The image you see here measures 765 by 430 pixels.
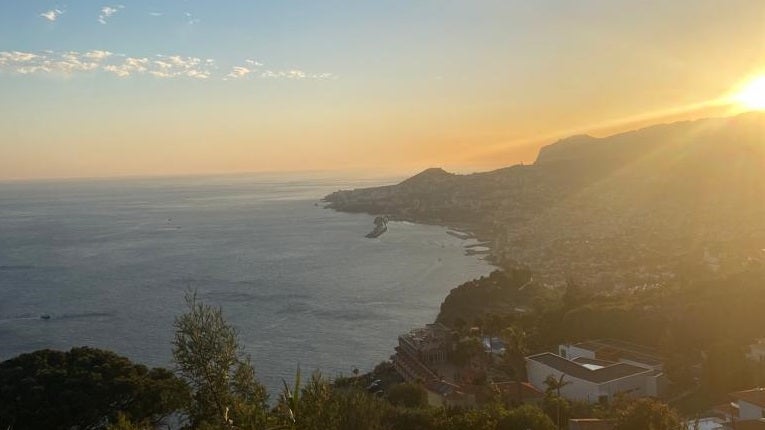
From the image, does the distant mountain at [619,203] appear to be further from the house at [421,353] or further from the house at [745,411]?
the house at [745,411]

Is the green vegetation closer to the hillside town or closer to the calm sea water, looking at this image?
the hillside town

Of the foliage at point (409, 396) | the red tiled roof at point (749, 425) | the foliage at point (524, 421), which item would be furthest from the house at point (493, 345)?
the foliage at point (524, 421)

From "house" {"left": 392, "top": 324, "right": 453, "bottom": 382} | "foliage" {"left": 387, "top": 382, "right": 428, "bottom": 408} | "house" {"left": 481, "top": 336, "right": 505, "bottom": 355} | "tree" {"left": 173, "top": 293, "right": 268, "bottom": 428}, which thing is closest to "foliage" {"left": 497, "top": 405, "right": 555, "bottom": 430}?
"tree" {"left": 173, "top": 293, "right": 268, "bottom": 428}

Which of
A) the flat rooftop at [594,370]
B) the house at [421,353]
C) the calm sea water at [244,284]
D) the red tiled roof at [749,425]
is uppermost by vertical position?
the red tiled roof at [749,425]

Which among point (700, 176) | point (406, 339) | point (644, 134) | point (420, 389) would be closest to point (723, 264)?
point (406, 339)

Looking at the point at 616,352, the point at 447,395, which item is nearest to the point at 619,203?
the point at 616,352

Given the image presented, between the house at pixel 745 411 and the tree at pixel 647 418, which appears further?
the house at pixel 745 411
